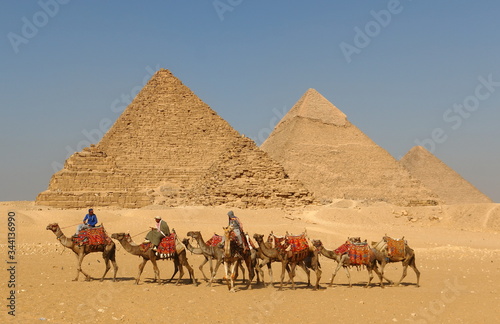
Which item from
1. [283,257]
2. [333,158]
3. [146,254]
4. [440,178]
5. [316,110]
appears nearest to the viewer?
[283,257]

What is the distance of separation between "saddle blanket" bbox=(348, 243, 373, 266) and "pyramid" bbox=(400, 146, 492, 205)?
86.4 meters

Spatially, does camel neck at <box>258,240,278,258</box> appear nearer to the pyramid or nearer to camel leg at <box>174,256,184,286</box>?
camel leg at <box>174,256,184,286</box>

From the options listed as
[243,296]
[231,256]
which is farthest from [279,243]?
[243,296]

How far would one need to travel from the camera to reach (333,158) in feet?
267

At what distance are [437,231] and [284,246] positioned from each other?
1786 cm

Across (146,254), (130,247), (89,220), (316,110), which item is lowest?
(146,254)

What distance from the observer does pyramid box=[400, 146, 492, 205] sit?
93.9m

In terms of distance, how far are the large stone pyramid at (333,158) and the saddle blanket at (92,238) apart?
6291 cm

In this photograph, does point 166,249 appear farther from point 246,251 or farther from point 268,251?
point 268,251

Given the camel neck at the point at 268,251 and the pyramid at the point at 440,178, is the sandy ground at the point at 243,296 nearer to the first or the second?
the camel neck at the point at 268,251

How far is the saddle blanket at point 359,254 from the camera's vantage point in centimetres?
1027

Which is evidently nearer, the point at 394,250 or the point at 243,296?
the point at 243,296

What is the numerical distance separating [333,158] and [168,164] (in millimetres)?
30211

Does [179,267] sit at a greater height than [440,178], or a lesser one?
lesser
